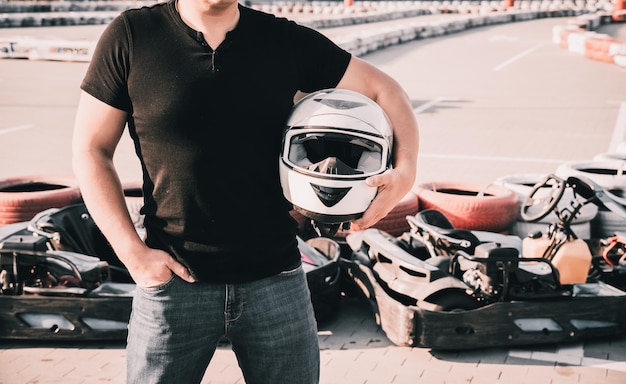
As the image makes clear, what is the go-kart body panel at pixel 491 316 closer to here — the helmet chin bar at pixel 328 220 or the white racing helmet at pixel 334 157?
the helmet chin bar at pixel 328 220

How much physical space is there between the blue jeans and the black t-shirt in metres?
0.06

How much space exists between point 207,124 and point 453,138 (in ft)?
29.0

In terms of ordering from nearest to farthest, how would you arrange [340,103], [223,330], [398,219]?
[223,330], [340,103], [398,219]

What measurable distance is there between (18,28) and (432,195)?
2614cm

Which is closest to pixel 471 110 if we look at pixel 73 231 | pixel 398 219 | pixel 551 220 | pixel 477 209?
pixel 551 220

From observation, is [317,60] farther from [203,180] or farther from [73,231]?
[73,231]

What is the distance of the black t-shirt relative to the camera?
2.12 metres

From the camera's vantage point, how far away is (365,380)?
4109mm

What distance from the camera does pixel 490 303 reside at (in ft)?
14.4

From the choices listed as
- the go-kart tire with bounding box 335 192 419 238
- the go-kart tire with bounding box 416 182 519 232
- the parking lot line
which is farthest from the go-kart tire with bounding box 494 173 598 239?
the parking lot line

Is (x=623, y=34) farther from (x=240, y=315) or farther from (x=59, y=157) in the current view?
(x=240, y=315)

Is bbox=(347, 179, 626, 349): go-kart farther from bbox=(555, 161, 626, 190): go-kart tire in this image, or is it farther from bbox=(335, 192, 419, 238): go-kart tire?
bbox=(555, 161, 626, 190): go-kart tire

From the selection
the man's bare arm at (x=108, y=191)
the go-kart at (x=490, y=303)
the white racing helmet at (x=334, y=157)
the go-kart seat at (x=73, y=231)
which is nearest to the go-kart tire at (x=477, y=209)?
the go-kart at (x=490, y=303)

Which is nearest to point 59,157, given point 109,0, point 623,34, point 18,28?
point 18,28
